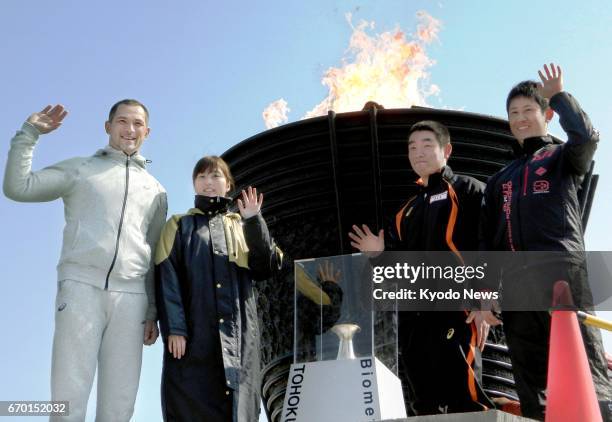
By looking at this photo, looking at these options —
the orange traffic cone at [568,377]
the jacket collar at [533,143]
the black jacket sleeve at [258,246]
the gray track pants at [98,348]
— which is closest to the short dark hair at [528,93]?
the jacket collar at [533,143]

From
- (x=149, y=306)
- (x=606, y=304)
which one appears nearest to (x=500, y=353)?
(x=606, y=304)

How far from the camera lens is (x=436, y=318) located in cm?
524

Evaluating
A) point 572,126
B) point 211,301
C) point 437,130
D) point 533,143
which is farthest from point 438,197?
point 211,301

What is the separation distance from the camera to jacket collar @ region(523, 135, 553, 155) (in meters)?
5.20

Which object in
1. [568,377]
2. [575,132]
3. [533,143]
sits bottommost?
[568,377]

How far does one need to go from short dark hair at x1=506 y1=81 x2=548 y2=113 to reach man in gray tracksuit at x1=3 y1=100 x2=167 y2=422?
232 centimetres

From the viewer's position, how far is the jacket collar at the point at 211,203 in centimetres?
543

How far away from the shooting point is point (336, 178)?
7.19 m

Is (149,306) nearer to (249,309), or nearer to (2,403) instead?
(249,309)

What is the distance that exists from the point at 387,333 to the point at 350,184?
199 cm

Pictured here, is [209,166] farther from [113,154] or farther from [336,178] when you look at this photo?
[336,178]

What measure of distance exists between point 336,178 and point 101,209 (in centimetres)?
252

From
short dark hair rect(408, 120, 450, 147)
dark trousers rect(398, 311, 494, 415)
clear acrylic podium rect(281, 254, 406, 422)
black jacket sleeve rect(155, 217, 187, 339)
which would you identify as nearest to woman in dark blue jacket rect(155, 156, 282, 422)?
black jacket sleeve rect(155, 217, 187, 339)

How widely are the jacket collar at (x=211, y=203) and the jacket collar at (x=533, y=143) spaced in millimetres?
1877
